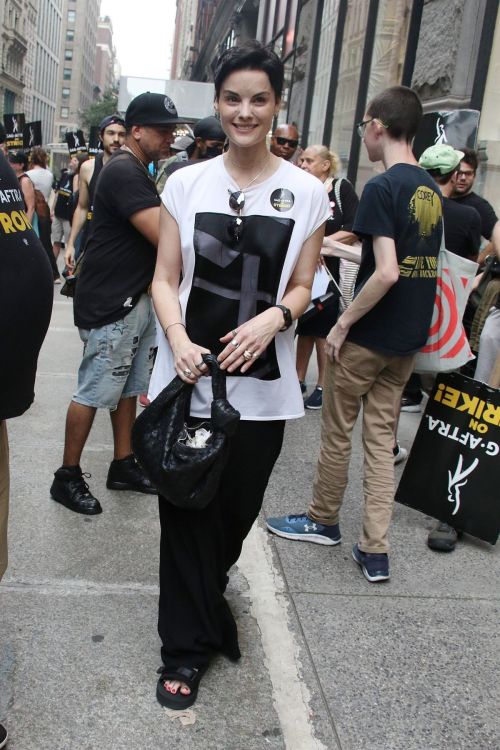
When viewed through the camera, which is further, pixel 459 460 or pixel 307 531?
pixel 459 460

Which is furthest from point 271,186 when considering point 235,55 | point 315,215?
point 235,55

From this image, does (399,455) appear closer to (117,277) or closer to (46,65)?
(117,277)

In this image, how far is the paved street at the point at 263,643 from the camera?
2.49m

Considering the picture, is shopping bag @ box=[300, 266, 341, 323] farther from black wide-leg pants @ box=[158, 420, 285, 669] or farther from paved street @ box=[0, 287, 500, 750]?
black wide-leg pants @ box=[158, 420, 285, 669]

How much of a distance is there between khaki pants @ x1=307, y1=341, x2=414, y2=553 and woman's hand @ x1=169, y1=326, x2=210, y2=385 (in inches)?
51.4

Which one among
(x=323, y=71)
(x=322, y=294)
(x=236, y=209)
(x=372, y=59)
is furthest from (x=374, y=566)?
(x=323, y=71)

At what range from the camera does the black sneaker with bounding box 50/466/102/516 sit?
158 inches

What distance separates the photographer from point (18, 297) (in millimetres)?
2154

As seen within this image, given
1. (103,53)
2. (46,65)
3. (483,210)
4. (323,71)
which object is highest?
(103,53)

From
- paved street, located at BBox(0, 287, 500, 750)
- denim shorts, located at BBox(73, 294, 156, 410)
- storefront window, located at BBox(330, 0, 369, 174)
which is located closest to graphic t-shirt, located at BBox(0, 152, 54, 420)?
paved street, located at BBox(0, 287, 500, 750)

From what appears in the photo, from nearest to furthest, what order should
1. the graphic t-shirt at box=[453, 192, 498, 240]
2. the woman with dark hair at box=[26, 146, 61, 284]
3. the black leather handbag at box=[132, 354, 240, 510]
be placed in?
the black leather handbag at box=[132, 354, 240, 510]
the graphic t-shirt at box=[453, 192, 498, 240]
the woman with dark hair at box=[26, 146, 61, 284]

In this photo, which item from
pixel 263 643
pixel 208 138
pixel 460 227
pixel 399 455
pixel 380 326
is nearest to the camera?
pixel 263 643

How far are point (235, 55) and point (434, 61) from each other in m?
6.37

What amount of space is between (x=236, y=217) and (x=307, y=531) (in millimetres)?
1906
